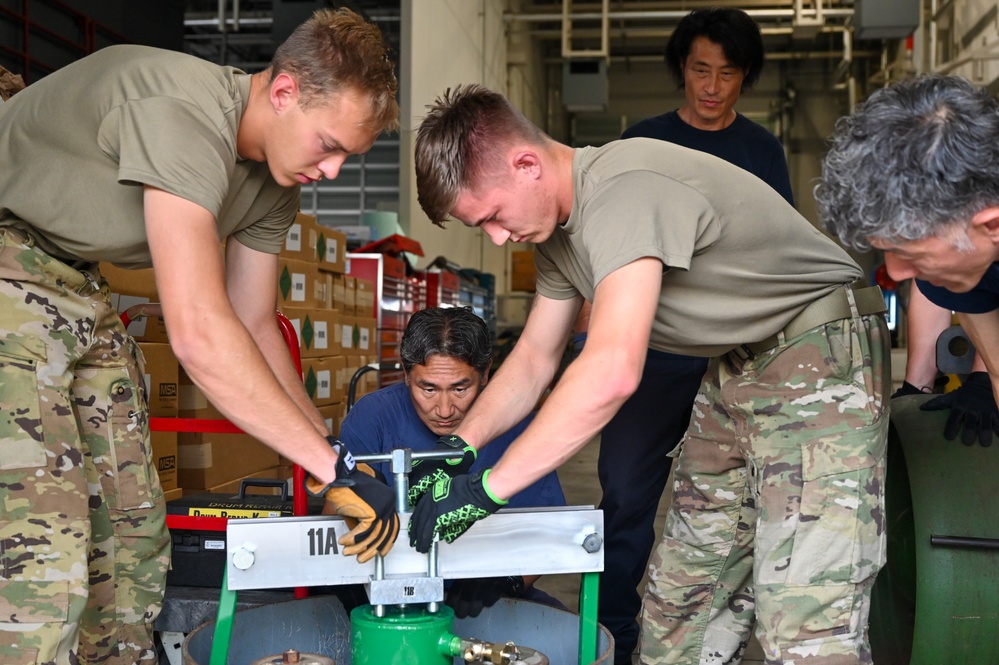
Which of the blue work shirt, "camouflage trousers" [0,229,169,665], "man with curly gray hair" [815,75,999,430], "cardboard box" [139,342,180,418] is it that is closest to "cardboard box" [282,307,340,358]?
"cardboard box" [139,342,180,418]

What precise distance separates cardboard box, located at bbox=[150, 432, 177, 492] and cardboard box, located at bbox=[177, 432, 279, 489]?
6.6 inches

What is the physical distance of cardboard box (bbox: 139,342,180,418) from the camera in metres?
2.85

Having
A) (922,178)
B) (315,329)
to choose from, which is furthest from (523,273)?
(922,178)

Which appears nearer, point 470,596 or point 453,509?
point 453,509

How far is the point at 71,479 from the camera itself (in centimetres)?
166

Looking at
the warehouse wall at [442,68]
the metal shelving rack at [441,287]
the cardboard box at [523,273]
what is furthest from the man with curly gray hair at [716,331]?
the cardboard box at [523,273]

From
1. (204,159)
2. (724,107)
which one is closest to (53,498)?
(204,159)

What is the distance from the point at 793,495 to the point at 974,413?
1.90 feet

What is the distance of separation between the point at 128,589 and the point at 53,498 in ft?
1.11

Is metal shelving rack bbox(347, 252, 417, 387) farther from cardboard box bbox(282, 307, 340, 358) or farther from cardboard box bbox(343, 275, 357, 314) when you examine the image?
cardboard box bbox(282, 307, 340, 358)

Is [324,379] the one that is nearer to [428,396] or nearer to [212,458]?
[212,458]

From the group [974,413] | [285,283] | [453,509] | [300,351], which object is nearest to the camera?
[453,509]

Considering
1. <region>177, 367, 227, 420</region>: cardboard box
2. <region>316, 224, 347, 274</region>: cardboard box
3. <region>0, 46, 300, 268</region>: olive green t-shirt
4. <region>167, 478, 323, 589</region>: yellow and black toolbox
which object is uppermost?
<region>0, 46, 300, 268</region>: olive green t-shirt

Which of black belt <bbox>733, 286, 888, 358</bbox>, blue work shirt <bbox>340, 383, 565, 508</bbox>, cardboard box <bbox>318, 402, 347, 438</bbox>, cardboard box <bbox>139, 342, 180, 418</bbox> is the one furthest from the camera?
cardboard box <bbox>318, 402, 347, 438</bbox>
